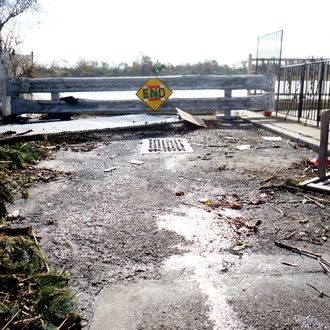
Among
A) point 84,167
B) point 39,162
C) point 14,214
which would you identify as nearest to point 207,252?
point 14,214

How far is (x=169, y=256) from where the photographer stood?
2.63m

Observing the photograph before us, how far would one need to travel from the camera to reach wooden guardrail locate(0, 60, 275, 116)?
9984 mm

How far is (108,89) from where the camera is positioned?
1025 cm

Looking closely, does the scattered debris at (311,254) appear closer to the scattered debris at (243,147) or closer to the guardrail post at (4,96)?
the scattered debris at (243,147)

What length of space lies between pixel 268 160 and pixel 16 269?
4.40 meters

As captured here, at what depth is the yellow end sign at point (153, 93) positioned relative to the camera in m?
9.77

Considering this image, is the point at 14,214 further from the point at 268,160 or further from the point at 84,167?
the point at 268,160

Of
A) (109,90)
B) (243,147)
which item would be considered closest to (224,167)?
(243,147)

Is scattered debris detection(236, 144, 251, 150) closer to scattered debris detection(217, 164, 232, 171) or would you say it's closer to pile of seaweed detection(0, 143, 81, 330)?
scattered debris detection(217, 164, 232, 171)

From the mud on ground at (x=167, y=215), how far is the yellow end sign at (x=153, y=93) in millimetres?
3972

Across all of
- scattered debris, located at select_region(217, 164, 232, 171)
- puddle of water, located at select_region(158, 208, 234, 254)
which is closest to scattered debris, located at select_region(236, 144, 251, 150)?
scattered debris, located at select_region(217, 164, 232, 171)

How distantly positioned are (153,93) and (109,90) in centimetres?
133

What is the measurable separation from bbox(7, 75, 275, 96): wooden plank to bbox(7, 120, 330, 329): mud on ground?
14.5 feet

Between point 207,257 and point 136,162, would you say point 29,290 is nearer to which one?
point 207,257
